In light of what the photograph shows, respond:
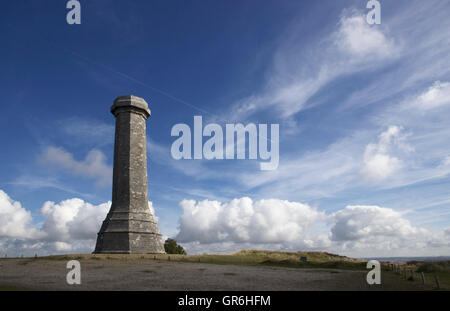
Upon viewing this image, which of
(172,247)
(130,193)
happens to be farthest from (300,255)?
(130,193)

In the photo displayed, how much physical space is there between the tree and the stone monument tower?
1147cm

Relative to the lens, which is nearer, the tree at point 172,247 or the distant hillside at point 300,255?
the distant hillside at point 300,255

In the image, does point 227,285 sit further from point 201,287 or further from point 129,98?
point 129,98

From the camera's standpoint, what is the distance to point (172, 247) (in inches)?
1719

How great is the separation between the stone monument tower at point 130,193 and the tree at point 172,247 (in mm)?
11470

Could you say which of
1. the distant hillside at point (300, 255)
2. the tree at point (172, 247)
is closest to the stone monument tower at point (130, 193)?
the tree at point (172, 247)

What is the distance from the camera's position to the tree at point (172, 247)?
4278cm

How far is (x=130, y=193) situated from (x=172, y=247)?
15.7 meters

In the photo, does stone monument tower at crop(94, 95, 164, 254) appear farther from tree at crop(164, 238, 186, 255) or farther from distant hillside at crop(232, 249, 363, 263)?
distant hillside at crop(232, 249, 363, 263)

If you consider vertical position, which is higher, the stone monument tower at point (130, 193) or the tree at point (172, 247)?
the stone monument tower at point (130, 193)

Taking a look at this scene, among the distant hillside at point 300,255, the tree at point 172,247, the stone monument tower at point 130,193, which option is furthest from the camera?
the tree at point 172,247

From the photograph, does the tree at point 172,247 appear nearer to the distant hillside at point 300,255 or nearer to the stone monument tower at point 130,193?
the distant hillside at point 300,255
